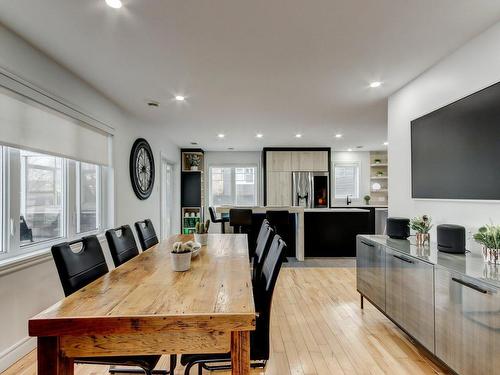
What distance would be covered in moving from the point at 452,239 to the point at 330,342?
1.26 metres

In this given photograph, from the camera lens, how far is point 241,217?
4.92 metres

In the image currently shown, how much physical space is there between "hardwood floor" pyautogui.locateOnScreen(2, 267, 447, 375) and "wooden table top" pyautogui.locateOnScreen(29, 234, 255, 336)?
0.86 m

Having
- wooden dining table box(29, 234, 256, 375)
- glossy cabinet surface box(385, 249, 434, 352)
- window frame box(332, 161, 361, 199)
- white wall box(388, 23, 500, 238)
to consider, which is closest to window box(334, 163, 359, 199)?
window frame box(332, 161, 361, 199)

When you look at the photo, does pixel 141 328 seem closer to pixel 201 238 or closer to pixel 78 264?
pixel 78 264

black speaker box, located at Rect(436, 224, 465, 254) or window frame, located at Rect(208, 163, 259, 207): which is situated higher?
window frame, located at Rect(208, 163, 259, 207)

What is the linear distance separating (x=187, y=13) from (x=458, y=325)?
2.55 meters

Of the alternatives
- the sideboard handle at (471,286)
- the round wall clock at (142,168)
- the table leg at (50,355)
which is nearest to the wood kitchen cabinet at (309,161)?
the round wall clock at (142,168)

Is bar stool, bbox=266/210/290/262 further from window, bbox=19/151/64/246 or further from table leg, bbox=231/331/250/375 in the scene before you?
table leg, bbox=231/331/250/375

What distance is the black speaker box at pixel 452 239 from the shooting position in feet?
7.06

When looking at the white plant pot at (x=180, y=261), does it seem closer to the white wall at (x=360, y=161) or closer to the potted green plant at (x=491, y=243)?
the potted green plant at (x=491, y=243)

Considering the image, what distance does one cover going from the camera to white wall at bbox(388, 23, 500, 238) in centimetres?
210

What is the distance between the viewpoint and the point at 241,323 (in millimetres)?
1178

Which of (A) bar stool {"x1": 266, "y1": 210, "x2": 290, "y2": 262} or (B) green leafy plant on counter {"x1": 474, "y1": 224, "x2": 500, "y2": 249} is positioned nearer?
(B) green leafy plant on counter {"x1": 474, "y1": 224, "x2": 500, "y2": 249}

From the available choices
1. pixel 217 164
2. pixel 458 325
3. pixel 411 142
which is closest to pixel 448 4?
pixel 411 142
